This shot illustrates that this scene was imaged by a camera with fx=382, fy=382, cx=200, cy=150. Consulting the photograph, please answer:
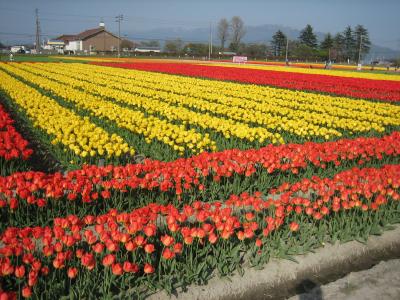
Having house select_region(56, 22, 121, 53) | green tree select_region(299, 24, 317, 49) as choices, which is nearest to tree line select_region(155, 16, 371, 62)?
green tree select_region(299, 24, 317, 49)

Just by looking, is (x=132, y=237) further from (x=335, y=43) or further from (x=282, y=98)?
(x=335, y=43)

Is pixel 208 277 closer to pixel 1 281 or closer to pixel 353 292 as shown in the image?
pixel 353 292

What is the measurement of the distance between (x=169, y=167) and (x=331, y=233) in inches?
99.2

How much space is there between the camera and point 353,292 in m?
4.24

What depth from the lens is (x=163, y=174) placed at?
575 centimetres

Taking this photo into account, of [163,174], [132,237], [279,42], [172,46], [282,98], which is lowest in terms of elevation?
[132,237]

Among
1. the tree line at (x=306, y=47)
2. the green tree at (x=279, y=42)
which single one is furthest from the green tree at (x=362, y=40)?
the green tree at (x=279, y=42)

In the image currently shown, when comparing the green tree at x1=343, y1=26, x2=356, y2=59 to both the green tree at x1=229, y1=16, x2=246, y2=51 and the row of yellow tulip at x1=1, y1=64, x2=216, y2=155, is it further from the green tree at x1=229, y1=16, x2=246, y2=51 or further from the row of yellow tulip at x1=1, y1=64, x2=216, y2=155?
the row of yellow tulip at x1=1, y1=64, x2=216, y2=155

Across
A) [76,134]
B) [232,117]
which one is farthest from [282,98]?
[76,134]

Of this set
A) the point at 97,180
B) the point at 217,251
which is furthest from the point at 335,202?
the point at 97,180

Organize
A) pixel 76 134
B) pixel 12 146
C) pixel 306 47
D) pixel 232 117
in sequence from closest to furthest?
pixel 12 146
pixel 76 134
pixel 232 117
pixel 306 47

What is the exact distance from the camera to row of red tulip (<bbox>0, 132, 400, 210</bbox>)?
4.96 m

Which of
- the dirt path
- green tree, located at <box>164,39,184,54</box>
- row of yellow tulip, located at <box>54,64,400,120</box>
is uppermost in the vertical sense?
green tree, located at <box>164,39,184,54</box>

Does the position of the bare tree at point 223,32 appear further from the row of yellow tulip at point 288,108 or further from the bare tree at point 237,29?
the row of yellow tulip at point 288,108
